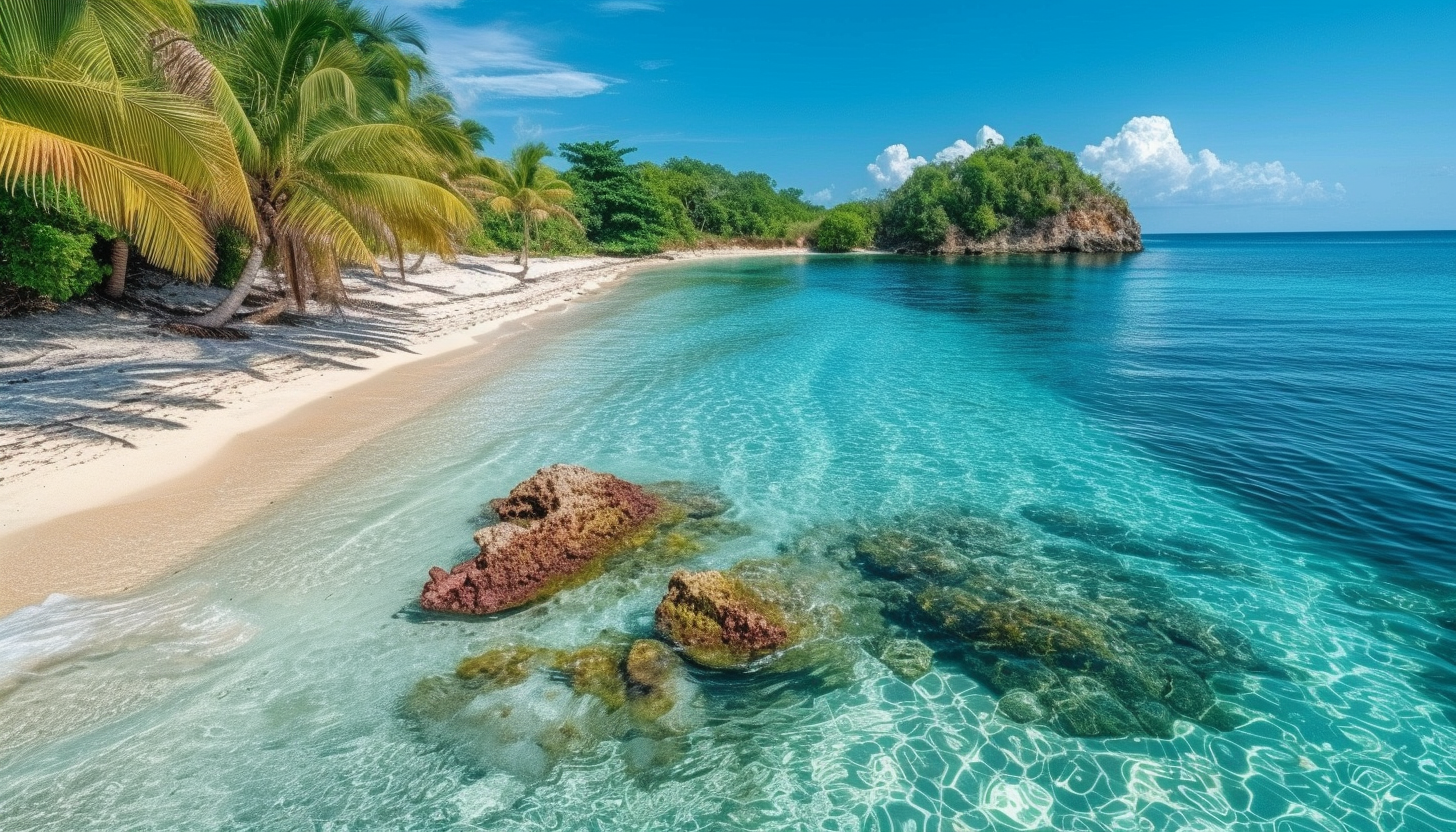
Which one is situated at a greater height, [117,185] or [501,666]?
[117,185]

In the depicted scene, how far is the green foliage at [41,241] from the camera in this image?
12.3 m

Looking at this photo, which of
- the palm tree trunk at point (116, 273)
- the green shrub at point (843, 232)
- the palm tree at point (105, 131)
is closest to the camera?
the palm tree at point (105, 131)

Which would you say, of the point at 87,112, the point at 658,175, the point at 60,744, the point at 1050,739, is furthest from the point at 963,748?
the point at 658,175

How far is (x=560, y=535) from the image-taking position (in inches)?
288

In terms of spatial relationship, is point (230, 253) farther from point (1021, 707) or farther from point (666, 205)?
point (666, 205)

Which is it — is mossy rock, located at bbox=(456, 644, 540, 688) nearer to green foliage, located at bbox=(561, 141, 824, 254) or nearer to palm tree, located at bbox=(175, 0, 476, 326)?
palm tree, located at bbox=(175, 0, 476, 326)

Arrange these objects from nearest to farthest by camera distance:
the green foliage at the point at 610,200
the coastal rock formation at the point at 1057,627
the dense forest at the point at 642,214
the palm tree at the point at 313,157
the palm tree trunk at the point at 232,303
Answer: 1. the coastal rock formation at the point at 1057,627
2. the palm tree at the point at 313,157
3. the palm tree trunk at the point at 232,303
4. the dense forest at the point at 642,214
5. the green foliage at the point at 610,200

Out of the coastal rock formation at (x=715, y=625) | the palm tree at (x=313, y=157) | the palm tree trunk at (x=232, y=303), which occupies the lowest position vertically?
the coastal rock formation at (x=715, y=625)

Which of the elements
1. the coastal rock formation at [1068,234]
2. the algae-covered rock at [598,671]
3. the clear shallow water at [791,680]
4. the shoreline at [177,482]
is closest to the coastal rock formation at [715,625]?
the clear shallow water at [791,680]

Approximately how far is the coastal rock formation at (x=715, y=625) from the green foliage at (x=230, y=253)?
54.0 feet

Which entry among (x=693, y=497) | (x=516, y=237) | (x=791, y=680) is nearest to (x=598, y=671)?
(x=791, y=680)

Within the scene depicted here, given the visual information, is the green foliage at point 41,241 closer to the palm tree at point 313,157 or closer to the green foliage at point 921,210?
the palm tree at point 313,157

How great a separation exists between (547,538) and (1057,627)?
5.05 meters

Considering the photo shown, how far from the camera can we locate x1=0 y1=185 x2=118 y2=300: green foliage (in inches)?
485
